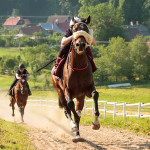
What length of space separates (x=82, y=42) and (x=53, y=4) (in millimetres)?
156771

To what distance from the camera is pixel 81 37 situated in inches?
407

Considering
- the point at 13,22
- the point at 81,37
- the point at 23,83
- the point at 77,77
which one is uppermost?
the point at 13,22

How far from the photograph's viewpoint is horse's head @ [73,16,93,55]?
1021 centimetres

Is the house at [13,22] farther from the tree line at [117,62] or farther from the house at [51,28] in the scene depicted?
the tree line at [117,62]

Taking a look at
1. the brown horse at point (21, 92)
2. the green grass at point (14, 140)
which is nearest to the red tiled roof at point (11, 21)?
the brown horse at point (21, 92)

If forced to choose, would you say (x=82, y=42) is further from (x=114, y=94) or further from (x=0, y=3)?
(x=0, y=3)

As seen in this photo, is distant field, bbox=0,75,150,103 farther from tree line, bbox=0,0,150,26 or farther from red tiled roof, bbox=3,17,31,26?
red tiled roof, bbox=3,17,31,26

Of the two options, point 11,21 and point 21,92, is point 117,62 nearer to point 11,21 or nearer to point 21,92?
point 21,92

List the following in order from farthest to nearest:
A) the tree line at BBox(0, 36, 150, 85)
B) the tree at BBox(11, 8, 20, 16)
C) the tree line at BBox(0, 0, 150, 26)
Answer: the tree at BBox(11, 8, 20, 16), the tree line at BBox(0, 0, 150, 26), the tree line at BBox(0, 36, 150, 85)

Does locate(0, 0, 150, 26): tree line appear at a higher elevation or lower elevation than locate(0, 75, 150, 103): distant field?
higher

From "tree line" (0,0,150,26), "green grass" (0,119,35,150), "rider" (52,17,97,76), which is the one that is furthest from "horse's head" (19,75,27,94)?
"tree line" (0,0,150,26)

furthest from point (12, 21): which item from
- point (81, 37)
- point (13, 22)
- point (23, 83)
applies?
point (81, 37)

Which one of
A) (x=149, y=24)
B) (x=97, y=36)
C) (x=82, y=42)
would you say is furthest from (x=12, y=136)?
(x=149, y=24)

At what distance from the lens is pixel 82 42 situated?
10.2 m
